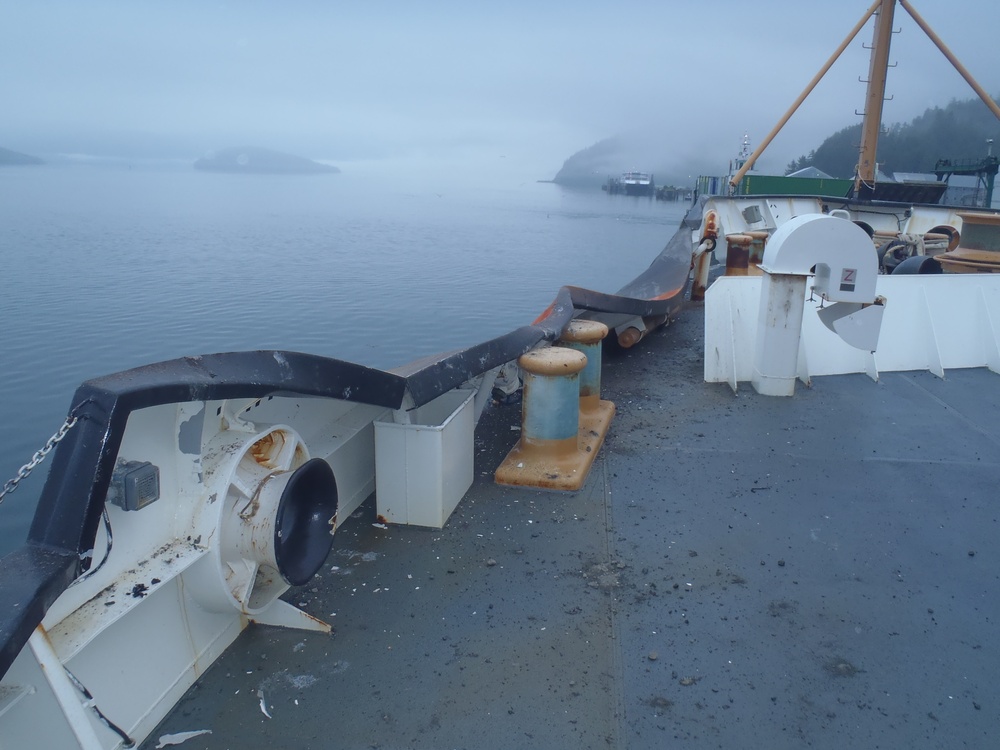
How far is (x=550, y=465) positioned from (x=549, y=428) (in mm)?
217

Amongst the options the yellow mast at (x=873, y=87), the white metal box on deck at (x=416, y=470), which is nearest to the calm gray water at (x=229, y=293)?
the white metal box on deck at (x=416, y=470)

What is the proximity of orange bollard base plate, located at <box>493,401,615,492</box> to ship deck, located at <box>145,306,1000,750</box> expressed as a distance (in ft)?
0.27

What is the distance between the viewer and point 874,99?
17.1 m

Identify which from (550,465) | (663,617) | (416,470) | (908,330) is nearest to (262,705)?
(416,470)

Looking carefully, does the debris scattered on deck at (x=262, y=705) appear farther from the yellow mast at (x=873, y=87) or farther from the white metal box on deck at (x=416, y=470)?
the yellow mast at (x=873, y=87)

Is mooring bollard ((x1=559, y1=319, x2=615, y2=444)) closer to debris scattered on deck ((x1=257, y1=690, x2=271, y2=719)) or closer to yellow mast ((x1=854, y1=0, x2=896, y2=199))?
debris scattered on deck ((x1=257, y1=690, x2=271, y2=719))

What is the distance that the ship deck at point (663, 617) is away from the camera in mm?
2357

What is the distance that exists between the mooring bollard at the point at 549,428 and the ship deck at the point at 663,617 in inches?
4.6

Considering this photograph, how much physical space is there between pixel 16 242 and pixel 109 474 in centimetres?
3092

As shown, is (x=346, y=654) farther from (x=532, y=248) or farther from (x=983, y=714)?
(x=532, y=248)

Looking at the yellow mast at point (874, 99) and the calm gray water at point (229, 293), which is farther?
the yellow mast at point (874, 99)

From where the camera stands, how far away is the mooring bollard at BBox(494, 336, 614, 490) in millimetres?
4133

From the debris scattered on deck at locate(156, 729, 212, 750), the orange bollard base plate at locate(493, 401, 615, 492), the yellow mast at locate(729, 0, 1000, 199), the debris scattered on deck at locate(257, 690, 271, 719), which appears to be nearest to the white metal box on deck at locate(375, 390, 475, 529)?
the orange bollard base plate at locate(493, 401, 615, 492)

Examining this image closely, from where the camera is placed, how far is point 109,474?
1.93 m
